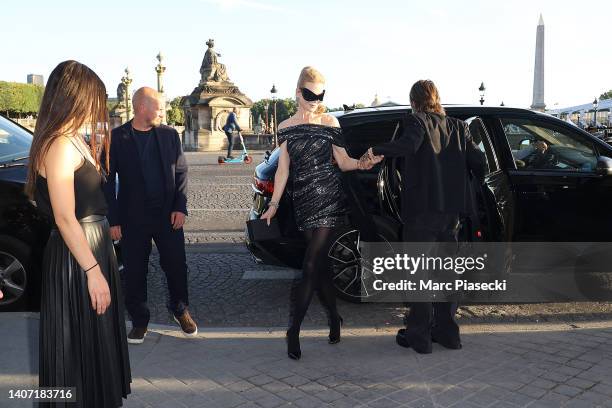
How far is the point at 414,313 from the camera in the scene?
13.2 ft

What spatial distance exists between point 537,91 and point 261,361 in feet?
166

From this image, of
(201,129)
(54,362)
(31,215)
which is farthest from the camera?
(201,129)

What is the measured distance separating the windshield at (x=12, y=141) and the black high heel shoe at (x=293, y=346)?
2692mm

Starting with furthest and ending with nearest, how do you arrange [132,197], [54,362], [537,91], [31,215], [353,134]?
[537,91]
[353,134]
[31,215]
[132,197]
[54,362]

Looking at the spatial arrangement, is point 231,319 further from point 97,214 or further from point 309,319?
point 97,214

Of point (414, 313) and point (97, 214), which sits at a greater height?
point (97, 214)

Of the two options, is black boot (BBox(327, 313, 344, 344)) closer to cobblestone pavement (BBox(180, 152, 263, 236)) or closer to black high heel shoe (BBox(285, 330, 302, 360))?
black high heel shoe (BBox(285, 330, 302, 360))

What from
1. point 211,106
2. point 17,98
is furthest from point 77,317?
point 17,98

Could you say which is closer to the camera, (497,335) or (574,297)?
(497,335)

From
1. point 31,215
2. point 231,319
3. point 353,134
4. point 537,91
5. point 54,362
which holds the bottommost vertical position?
point 231,319

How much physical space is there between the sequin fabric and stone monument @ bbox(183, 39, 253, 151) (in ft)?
117

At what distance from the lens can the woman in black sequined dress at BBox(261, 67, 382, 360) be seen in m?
3.77

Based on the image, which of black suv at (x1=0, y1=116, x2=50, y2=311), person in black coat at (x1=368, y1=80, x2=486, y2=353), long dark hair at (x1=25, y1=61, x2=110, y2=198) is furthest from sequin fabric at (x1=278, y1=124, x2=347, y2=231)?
black suv at (x1=0, y1=116, x2=50, y2=311)

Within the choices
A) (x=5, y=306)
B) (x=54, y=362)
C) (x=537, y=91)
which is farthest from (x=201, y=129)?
(x=54, y=362)
